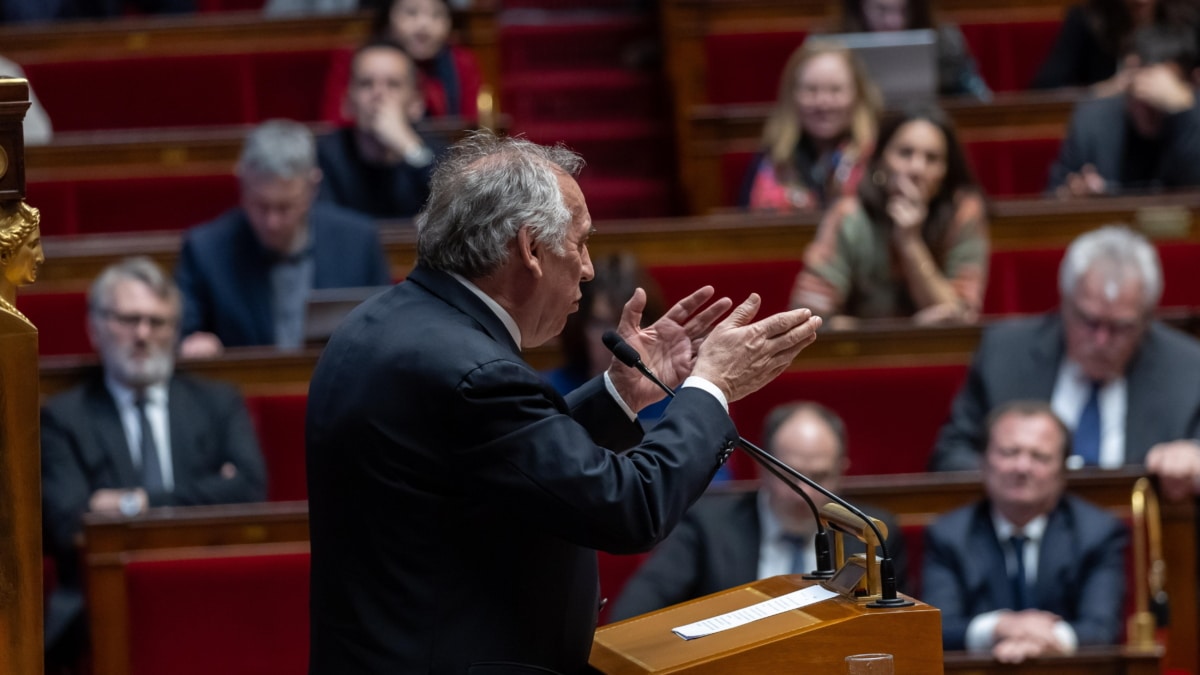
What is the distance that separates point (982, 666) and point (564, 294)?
1066 millimetres

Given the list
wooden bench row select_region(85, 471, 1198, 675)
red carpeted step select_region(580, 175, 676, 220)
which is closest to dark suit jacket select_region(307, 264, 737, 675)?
wooden bench row select_region(85, 471, 1198, 675)

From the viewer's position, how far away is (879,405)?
2.95 metres

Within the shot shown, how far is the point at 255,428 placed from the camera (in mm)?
2928

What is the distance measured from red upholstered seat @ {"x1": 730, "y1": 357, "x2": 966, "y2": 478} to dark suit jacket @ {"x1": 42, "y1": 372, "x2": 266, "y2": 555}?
32.0 inches

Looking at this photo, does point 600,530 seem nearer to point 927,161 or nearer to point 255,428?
point 255,428

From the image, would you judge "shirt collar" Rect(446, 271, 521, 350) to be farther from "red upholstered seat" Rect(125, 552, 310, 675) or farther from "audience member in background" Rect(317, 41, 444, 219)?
"audience member in background" Rect(317, 41, 444, 219)

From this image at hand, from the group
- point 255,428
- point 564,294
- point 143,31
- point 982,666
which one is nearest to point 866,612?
point 564,294

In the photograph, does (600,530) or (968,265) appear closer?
(600,530)

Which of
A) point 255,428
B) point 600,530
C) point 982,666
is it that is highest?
point 600,530

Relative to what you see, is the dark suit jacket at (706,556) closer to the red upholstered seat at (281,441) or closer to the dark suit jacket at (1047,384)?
the dark suit jacket at (1047,384)

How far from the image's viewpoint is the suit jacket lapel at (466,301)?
1.33m

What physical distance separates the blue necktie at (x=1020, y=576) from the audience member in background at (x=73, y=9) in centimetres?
265

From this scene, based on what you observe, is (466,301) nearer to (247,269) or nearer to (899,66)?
(247,269)

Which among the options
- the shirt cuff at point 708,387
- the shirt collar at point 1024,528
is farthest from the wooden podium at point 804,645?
the shirt collar at point 1024,528
